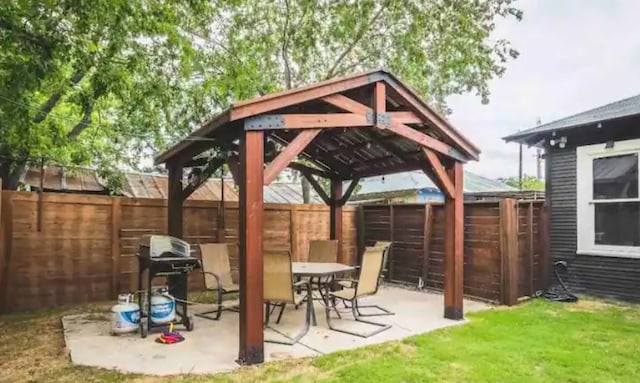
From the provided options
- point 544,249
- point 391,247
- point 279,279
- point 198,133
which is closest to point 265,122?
point 198,133

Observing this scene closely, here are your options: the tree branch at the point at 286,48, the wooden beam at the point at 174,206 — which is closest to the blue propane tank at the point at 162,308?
the wooden beam at the point at 174,206

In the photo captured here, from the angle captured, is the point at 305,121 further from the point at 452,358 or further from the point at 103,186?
the point at 103,186

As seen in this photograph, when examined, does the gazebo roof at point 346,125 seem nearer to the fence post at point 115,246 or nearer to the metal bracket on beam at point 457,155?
the metal bracket on beam at point 457,155

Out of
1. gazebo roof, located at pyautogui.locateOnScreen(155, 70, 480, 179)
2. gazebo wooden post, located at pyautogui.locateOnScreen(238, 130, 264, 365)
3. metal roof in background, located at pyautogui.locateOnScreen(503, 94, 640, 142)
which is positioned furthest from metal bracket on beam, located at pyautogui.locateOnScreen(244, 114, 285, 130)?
metal roof in background, located at pyautogui.locateOnScreen(503, 94, 640, 142)

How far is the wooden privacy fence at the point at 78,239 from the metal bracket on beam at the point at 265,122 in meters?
3.64

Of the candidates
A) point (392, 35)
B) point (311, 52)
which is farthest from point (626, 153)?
point (311, 52)

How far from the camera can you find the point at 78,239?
6.54 m

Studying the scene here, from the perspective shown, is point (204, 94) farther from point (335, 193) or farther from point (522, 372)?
point (522, 372)

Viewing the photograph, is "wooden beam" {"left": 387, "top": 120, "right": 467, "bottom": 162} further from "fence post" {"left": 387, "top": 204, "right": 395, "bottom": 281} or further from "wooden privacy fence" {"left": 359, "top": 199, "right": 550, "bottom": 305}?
"fence post" {"left": 387, "top": 204, "right": 395, "bottom": 281}

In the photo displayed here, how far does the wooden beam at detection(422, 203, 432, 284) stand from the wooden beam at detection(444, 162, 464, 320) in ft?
6.70

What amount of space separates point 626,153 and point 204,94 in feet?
23.7

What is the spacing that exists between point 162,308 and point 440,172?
376 centimetres

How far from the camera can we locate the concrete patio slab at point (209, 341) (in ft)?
13.1

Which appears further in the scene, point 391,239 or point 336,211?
point 391,239
